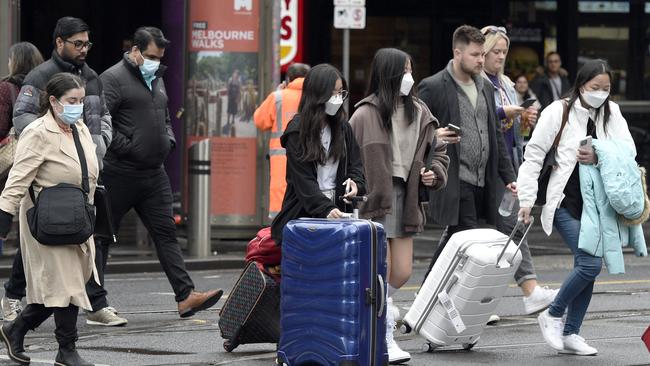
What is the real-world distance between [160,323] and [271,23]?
6339mm

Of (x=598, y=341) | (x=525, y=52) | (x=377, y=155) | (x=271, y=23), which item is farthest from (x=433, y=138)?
(x=525, y=52)

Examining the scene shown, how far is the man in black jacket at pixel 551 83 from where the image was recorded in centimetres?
2050

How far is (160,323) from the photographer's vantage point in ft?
35.5

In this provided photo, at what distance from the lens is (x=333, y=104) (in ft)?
27.5

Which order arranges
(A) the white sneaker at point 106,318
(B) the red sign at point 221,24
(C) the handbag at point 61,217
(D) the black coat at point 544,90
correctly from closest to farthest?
(C) the handbag at point 61,217
(A) the white sneaker at point 106,318
(B) the red sign at point 221,24
(D) the black coat at point 544,90

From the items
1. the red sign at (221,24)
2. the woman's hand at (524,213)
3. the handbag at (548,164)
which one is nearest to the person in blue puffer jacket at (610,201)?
the handbag at (548,164)

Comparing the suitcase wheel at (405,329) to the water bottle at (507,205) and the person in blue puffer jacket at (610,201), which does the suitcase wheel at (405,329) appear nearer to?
the water bottle at (507,205)

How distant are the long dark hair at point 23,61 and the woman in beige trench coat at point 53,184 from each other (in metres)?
2.58

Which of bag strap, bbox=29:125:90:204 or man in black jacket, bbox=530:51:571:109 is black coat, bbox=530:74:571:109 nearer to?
man in black jacket, bbox=530:51:571:109

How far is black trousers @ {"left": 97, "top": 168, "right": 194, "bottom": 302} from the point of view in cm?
1073

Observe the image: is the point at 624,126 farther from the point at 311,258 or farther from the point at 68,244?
the point at 68,244

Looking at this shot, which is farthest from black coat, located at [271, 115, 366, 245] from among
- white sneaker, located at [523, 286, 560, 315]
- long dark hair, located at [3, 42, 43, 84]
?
long dark hair, located at [3, 42, 43, 84]

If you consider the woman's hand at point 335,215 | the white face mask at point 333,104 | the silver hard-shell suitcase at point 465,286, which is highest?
the white face mask at point 333,104

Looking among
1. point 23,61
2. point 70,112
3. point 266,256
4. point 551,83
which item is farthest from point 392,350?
point 551,83
